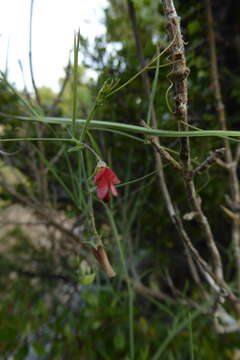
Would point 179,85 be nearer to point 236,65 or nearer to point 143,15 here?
point 236,65

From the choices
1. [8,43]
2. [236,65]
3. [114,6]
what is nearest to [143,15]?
[114,6]

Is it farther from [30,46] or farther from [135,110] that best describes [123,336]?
[30,46]

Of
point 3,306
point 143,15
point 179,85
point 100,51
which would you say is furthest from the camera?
point 143,15

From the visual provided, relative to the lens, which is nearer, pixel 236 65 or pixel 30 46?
pixel 30 46

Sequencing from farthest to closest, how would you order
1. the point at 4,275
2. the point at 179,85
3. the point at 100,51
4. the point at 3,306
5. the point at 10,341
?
1. the point at 4,275
2. the point at 3,306
3. the point at 10,341
4. the point at 100,51
5. the point at 179,85

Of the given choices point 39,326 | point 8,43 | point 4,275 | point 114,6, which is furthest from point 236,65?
point 4,275

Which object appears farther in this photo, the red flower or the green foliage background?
the green foliage background

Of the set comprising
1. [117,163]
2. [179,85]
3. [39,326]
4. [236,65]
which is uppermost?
[236,65]

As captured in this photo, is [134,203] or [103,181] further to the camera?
[134,203]

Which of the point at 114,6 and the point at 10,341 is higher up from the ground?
the point at 114,6

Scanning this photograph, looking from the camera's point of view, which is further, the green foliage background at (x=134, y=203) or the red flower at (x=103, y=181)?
the green foliage background at (x=134, y=203)

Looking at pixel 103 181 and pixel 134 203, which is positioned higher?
pixel 103 181
